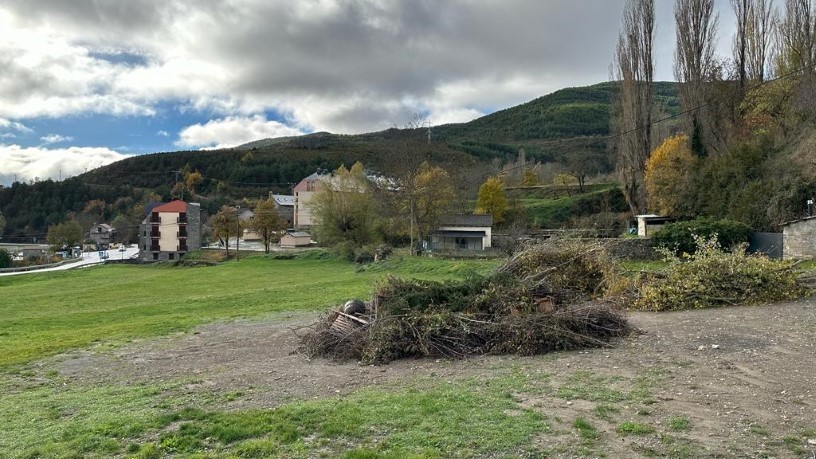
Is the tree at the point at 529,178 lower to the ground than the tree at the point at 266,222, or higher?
higher

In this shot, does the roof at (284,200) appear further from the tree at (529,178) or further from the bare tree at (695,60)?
the bare tree at (695,60)

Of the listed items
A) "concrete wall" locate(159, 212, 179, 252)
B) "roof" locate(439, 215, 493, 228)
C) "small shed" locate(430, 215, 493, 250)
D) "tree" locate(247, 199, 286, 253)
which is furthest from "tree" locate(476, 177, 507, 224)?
"concrete wall" locate(159, 212, 179, 252)

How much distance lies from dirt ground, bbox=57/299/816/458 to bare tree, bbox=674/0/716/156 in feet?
89.5

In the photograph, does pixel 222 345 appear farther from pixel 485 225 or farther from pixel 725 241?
pixel 485 225

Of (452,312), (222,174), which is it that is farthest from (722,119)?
(222,174)

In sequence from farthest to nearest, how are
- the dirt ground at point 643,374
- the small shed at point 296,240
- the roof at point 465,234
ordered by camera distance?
the small shed at point 296,240 < the roof at point 465,234 < the dirt ground at point 643,374

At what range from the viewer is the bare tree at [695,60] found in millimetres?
34562

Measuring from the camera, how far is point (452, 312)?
959 cm

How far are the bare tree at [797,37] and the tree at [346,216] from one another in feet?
98.0

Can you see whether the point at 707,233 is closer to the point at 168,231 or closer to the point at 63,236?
the point at 168,231

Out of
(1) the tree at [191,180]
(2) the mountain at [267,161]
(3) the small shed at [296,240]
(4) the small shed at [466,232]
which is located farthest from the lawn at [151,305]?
(1) the tree at [191,180]

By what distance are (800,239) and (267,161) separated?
12667 cm

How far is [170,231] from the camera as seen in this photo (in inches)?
2911

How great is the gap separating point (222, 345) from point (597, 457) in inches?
358
